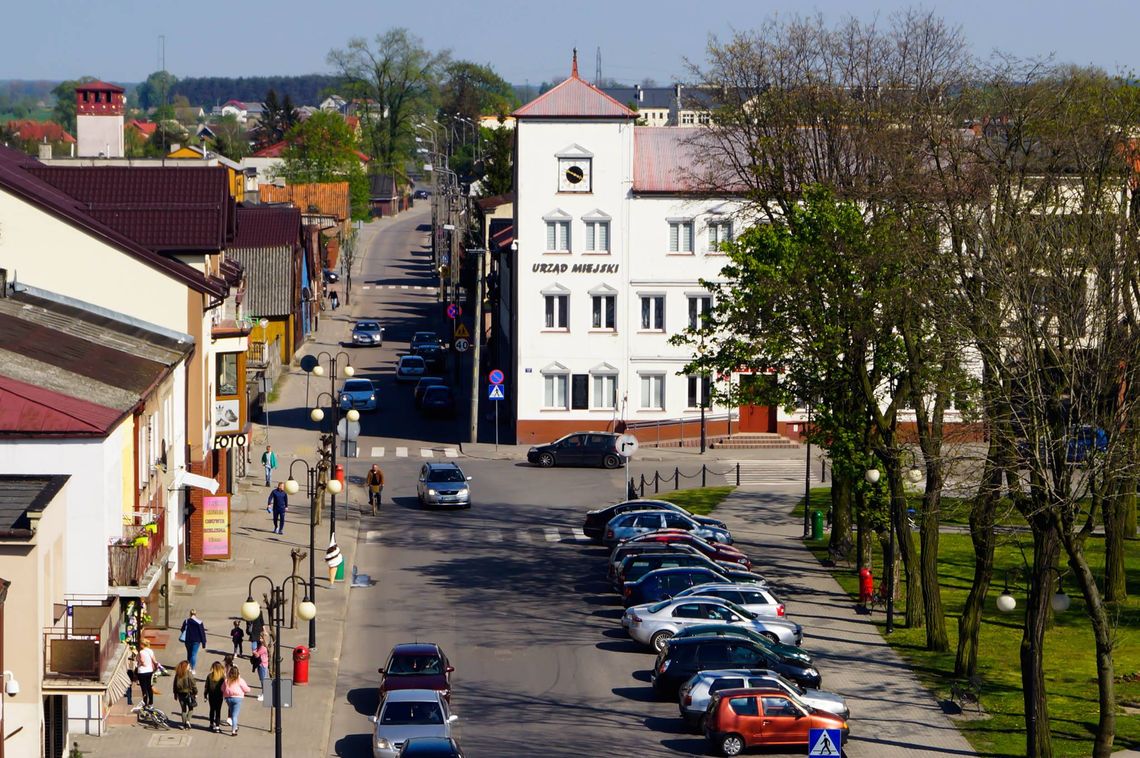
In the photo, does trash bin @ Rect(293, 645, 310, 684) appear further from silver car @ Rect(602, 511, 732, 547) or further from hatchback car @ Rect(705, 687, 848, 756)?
silver car @ Rect(602, 511, 732, 547)

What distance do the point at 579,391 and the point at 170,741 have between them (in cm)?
3609

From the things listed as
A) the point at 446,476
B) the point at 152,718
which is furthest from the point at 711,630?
the point at 446,476

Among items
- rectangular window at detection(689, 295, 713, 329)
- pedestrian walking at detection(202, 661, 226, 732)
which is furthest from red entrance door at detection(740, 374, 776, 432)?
pedestrian walking at detection(202, 661, 226, 732)

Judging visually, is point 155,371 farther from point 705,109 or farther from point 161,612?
point 705,109

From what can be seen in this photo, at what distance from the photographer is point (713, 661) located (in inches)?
1265

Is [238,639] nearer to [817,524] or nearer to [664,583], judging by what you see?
[664,583]

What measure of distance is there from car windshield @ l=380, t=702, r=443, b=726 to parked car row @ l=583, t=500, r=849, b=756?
16.0 feet

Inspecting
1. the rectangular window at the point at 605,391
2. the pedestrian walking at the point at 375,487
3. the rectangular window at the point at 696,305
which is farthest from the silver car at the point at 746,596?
the rectangular window at the point at 696,305

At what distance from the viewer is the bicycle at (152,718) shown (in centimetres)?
3077

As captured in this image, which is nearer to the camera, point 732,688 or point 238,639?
point 732,688

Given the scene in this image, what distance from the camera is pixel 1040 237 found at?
3073cm

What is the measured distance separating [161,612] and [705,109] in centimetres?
2432

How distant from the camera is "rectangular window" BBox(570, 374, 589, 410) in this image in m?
64.4

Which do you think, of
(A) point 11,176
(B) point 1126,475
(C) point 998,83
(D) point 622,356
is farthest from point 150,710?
(D) point 622,356
